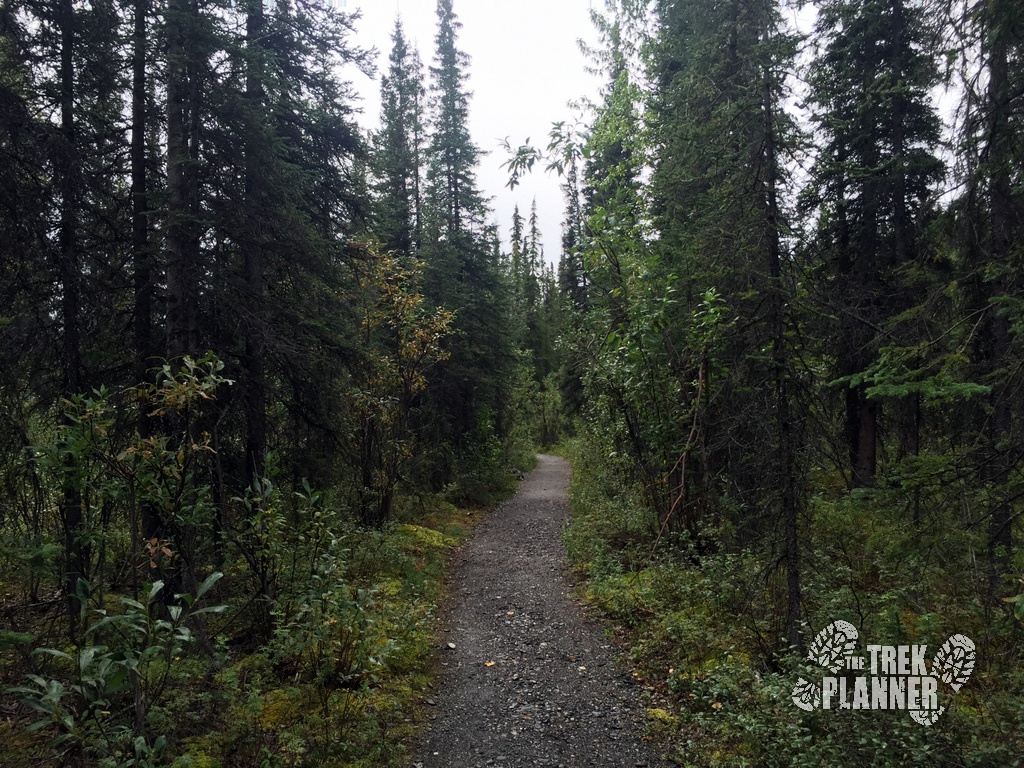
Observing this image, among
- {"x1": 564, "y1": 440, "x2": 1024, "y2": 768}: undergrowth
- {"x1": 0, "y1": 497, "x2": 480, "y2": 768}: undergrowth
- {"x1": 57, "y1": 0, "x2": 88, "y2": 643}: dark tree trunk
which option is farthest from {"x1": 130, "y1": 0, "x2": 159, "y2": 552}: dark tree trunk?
{"x1": 564, "y1": 440, "x2": 1024, "y2": 768}: undergrowth

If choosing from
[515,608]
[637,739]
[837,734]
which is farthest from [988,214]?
[515,608]

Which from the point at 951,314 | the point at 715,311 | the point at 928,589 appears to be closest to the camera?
the point at 951,314

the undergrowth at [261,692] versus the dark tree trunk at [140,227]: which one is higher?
the dark tree trunk at [140,227]

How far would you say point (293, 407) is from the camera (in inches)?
356

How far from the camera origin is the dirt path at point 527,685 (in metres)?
5.02

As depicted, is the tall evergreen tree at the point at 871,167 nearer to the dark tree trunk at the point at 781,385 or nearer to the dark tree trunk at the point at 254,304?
the dark tree trunk at the point at 781,385

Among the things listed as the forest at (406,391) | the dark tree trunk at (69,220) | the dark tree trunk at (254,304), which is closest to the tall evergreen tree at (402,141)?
the forest at (406,391)

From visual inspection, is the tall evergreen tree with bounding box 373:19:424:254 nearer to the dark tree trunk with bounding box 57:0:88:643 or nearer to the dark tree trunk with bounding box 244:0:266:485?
the dark tree trunk with bounding box 244:0:266:485

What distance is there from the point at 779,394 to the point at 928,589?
4.07 m

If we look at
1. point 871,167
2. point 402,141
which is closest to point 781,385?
point 871,167

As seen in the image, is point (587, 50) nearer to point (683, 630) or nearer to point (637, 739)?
point (683, 630)

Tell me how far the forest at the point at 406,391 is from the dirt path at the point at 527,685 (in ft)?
1.38

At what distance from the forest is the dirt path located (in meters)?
0.42

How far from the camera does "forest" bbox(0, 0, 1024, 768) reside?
4.67 metres
